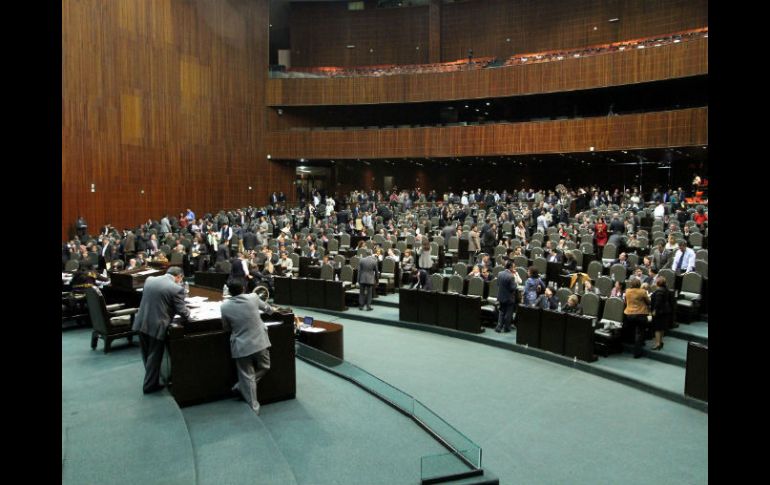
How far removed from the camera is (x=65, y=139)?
725 inches

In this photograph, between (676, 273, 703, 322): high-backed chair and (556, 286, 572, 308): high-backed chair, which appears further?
(676, 273, 703, 322): high-backed chair

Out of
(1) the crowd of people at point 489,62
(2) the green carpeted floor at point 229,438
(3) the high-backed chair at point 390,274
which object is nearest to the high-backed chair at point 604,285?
(3) the high-backed chair at point 390,274

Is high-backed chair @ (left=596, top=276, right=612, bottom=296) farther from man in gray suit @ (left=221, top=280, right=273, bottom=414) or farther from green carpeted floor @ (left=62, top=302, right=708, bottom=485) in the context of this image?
man in gray suit @ (left=221, top=280, right=273, bottom=414)

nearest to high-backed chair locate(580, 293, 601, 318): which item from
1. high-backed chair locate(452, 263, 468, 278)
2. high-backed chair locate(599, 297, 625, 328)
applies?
high-backed chair locate(599, 297, 625, 328)

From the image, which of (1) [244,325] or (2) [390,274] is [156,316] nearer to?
(1) [244,325]

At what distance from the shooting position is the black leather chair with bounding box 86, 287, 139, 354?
677cm

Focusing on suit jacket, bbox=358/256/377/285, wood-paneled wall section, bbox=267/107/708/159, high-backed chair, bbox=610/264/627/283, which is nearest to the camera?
high-backed chair, bbox=610/264/627/283

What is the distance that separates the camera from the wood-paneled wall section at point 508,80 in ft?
67.9

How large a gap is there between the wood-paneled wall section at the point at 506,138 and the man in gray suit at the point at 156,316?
1842 centimetres

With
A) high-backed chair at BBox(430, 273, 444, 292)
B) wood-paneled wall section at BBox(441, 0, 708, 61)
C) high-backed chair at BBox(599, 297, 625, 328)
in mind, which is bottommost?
high-backed chair at BBox(599, 297, 625, 328)

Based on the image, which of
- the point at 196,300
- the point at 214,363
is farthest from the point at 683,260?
the point at 214,363

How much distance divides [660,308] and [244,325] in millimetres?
5689

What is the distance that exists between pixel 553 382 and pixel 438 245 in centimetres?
663

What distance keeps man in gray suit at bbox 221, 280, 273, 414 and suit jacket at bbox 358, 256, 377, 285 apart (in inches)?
229
